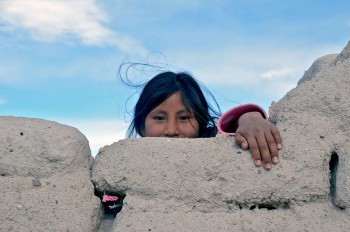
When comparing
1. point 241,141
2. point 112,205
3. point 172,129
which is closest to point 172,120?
point 172,129

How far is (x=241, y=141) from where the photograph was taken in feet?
7.36

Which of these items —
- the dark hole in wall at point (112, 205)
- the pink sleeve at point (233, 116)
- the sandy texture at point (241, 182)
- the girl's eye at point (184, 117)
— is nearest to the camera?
the sandy texture at point (241, 182)

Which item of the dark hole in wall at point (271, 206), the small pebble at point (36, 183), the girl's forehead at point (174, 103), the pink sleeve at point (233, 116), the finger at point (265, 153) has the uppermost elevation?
the girl's forehead at point (174, 103)

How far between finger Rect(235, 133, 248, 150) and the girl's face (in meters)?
1.08

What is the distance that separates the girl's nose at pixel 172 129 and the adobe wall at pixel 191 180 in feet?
3.13

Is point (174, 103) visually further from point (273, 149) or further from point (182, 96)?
point (273, 149)

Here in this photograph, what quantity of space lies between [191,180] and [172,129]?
44.0 inches

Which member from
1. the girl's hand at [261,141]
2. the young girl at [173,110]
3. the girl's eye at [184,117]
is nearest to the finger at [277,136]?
the girl's hand at [261,141]

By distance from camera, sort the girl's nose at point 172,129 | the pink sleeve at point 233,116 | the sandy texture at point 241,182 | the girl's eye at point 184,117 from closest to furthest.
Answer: the sandy texture at point 241,182, the pink sleeve at point 233,116, the girl's nose at point 172,129, the girl's eye at point 184,117

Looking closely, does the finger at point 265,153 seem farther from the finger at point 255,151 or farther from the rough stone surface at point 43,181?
the rough stone surface at point 43,181

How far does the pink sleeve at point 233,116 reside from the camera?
2.62 m

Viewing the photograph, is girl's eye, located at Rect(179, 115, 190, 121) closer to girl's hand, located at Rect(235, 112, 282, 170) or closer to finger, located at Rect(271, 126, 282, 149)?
girl's hand, located at Rect(235, 112, 282, 170)

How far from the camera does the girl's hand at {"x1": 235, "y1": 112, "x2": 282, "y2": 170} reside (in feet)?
7.19

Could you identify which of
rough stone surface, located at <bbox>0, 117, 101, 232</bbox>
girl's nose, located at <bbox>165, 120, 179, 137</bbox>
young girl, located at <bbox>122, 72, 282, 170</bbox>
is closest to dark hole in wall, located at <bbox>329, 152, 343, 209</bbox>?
young girl, located at <bbox>122, 72, 282, 170</bbox>
